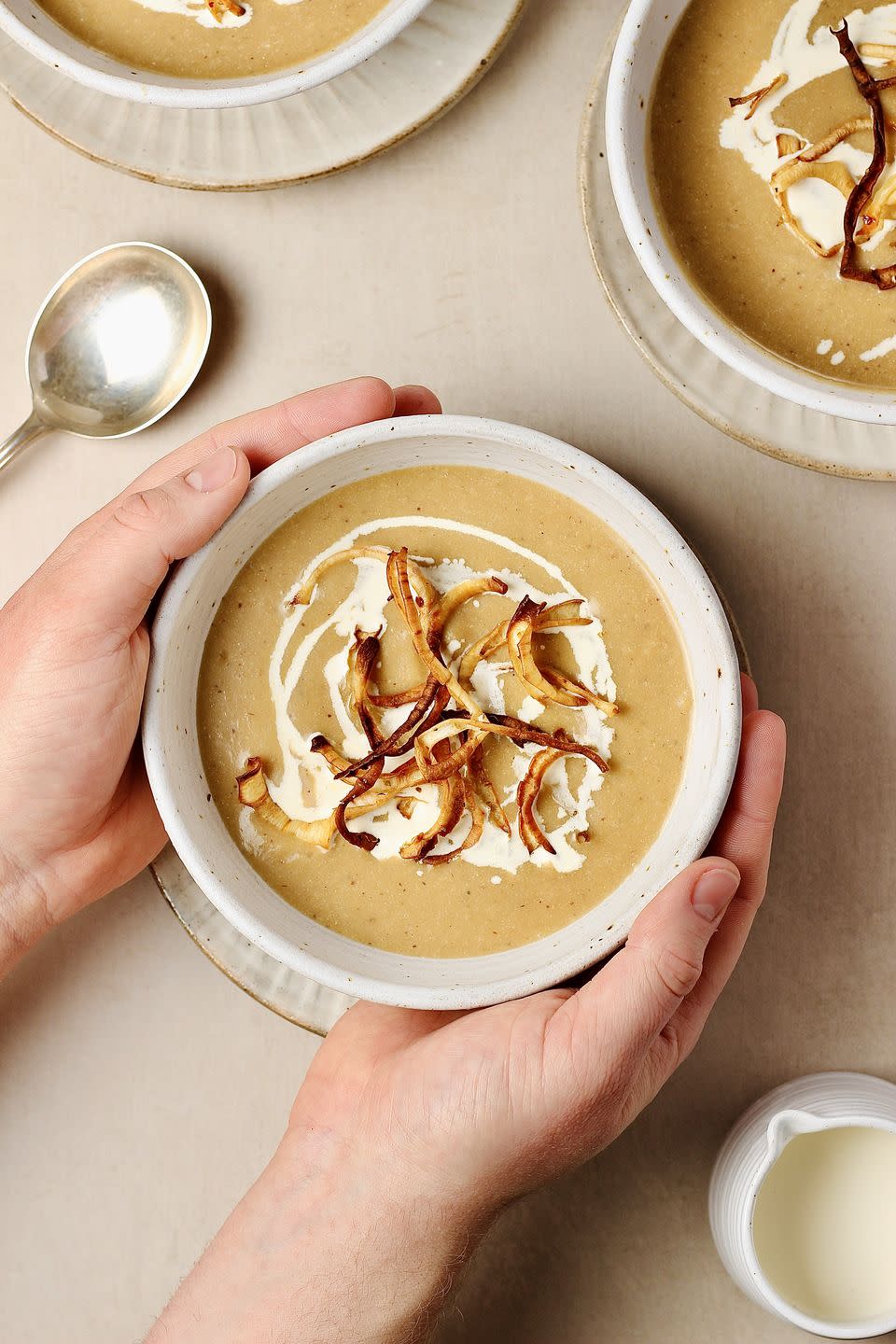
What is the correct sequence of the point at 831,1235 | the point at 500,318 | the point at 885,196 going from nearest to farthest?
the point at 885,196 → the point at 831,1235 → the point at 500,318

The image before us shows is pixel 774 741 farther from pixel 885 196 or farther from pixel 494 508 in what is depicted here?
pixel 885 196

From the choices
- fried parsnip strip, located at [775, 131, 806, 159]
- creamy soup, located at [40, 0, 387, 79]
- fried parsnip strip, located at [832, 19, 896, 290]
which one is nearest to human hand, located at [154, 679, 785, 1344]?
fried parsnip strip, located at [832, 19, 896, 290]

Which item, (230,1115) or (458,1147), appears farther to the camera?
(230,1115)

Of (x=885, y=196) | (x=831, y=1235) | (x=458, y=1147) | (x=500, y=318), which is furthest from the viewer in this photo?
(x=500, y=318)

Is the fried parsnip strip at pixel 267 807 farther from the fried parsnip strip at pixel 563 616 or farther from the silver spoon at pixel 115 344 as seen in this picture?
the silver spoon at pixel 115 344

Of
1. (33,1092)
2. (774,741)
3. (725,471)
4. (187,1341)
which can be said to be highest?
(725,471)

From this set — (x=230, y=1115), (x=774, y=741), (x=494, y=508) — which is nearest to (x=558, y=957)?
(x=774, y=741)

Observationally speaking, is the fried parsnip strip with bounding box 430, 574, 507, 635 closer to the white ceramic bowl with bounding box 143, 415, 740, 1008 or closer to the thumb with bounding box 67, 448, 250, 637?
the white ceramic bowl with bounding box 143, 415, 740, 1008

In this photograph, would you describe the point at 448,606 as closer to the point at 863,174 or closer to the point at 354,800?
the point at 354,800
